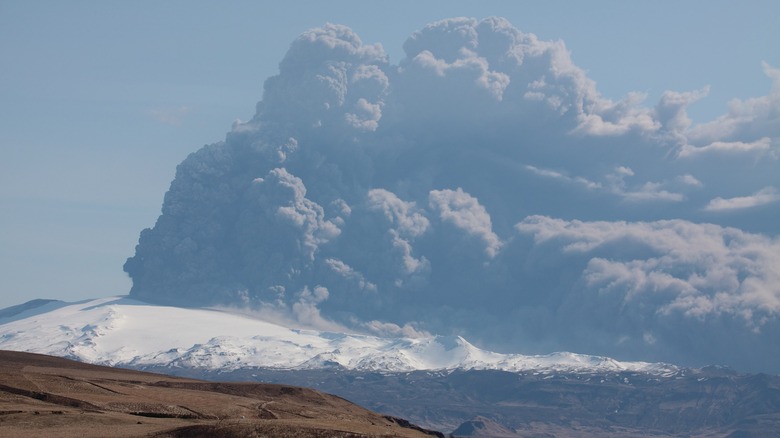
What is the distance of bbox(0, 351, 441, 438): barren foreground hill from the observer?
93.1m

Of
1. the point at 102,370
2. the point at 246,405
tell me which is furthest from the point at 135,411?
the point at 102,370

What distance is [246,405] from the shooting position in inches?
4931

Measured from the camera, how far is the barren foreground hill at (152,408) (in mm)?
93062

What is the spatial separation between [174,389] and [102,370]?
3241 cm

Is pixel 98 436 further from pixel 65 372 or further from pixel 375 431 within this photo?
pixel 65 372

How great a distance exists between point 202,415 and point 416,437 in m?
23.5

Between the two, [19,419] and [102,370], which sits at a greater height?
[102,370]

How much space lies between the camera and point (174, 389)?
13962 centimetres

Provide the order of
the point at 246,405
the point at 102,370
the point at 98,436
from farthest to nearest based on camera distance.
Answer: the point at 102,370
the point at 246,405
the point at 98,436

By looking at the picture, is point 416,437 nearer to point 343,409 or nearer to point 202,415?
point 202,415

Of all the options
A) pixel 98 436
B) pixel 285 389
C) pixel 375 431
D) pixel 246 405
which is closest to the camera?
pixel 98 436

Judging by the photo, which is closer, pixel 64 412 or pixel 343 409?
pixel 64 412

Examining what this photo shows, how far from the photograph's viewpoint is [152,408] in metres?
114

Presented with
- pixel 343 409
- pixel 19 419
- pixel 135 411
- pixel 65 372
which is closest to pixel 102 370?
pixel 65 372
